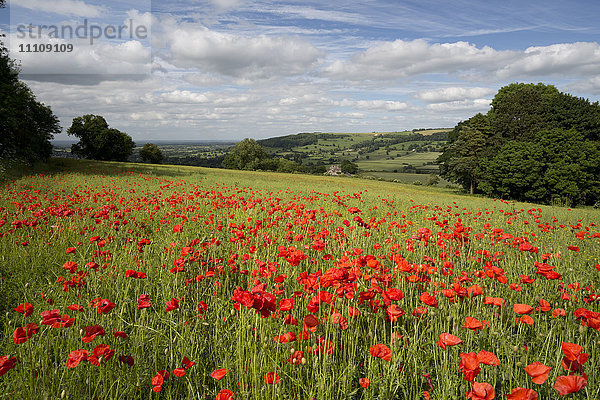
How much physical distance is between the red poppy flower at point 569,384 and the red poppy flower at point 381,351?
0.74 metres

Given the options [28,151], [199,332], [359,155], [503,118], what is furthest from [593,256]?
[359,155]

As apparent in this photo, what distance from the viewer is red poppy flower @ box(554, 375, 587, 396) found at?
4.01 feet

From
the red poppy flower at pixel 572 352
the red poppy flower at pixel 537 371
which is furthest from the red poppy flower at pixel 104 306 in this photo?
the red poppy flower at pixel 572 352

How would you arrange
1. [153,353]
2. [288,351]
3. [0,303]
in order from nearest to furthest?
[288,351] → [153,353] → [0,303]

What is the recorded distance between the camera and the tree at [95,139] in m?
60.3

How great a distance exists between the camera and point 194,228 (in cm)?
623

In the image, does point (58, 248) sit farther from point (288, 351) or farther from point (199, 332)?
point (288, 351)

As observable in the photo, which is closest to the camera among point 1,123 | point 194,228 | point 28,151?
point 194,228

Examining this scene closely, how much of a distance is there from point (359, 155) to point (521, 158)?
104m

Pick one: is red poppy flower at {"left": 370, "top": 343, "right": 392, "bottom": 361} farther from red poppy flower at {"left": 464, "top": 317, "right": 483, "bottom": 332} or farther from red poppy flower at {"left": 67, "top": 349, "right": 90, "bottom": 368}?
red poppy flower at {"left": 67, "top": 349, "right": 90, "bottom": 368}

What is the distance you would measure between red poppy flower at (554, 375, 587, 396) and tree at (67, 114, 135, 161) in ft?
237

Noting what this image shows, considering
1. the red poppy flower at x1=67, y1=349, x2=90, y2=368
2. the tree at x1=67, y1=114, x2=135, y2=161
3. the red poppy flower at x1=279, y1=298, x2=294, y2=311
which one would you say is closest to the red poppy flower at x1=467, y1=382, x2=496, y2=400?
the red poppy flower at x1=279, y1=298, x2=294, y2=311

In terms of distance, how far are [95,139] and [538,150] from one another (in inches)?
2826

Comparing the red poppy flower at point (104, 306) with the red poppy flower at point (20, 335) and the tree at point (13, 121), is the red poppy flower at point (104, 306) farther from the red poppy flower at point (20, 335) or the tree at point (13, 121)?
the tree at point (13, 121)
